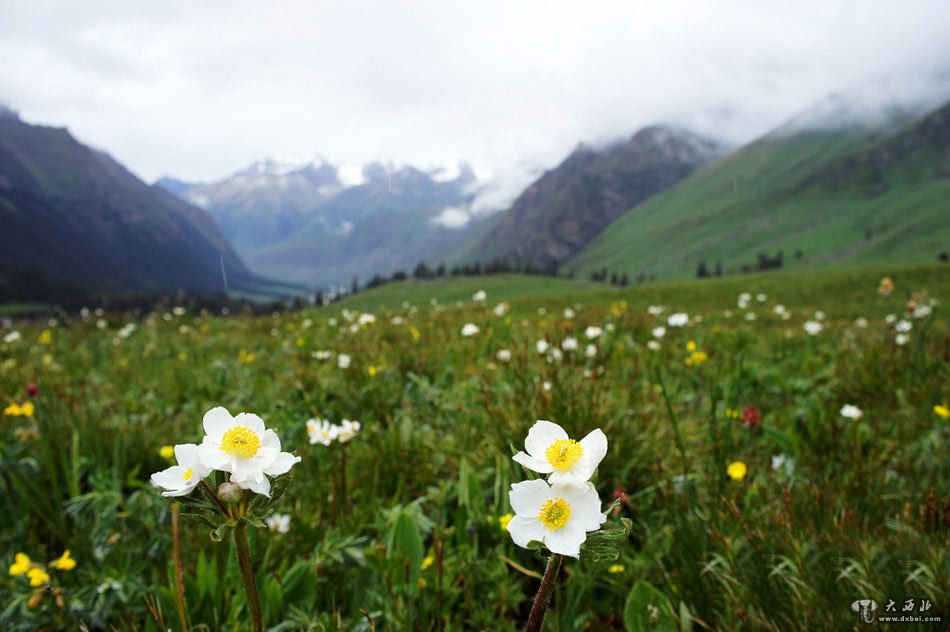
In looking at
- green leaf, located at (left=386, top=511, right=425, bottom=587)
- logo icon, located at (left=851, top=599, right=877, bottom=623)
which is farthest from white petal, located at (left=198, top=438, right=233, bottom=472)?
logo icon, located at (left=851, top=599, right=877, bottom=623)

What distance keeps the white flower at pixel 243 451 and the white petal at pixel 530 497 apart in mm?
465

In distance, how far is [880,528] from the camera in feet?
6.80

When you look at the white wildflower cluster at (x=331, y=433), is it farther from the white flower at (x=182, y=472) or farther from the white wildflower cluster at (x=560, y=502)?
the white wildflower cluster at (x=560, y=502)

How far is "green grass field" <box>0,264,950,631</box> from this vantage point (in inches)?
74.7

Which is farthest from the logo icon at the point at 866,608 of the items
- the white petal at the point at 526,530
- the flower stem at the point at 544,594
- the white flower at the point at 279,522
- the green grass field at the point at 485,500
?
the white flower at the point at 279,522

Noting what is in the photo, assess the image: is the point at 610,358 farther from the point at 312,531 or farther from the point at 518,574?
the point at 312,531

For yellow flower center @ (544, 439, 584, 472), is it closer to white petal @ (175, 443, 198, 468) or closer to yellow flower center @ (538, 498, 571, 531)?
yellow flower center @ (538, 498, 571, 531)

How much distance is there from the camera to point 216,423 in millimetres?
1202

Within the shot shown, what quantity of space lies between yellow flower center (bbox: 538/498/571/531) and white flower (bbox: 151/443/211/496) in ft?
2.34

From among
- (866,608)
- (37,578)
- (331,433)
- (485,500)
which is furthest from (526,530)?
(37,578)

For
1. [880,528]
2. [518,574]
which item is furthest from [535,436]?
[880,528]

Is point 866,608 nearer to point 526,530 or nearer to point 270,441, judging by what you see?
point 526,530

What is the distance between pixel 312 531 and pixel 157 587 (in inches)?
25.8

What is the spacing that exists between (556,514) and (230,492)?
0.68m
